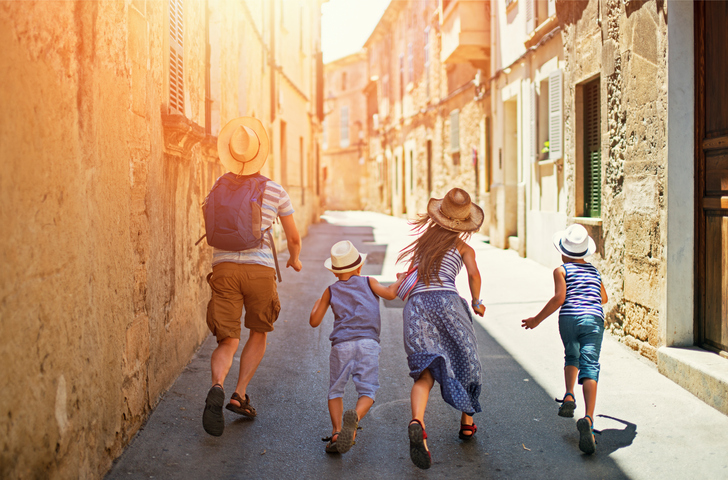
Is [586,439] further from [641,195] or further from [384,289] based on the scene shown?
[641,195]

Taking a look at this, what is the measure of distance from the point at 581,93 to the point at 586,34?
1.08 meters

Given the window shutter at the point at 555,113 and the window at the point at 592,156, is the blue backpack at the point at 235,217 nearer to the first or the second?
the window at the point at 592,156

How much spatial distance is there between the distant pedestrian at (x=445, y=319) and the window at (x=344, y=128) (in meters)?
40.9

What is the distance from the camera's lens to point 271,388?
188 inches

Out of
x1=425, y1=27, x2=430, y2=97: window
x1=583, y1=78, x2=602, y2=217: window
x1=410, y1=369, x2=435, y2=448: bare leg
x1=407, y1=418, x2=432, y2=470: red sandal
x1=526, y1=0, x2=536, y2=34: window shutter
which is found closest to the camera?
x1=407, y1=418, x2=432, y2=470: red sandal

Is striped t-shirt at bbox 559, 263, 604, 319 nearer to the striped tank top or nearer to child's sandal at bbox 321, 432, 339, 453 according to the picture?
the striped tank top

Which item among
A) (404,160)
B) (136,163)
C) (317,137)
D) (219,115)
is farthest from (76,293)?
(404,160)

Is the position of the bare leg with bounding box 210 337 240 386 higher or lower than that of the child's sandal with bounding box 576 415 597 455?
higher

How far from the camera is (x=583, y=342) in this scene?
3.81m

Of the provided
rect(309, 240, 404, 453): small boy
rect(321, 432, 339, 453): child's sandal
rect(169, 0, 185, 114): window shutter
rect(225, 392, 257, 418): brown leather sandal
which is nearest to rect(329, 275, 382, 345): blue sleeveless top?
rect(309, 240, 404, 453): small boy

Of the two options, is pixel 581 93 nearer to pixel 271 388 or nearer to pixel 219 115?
pixel 219 115

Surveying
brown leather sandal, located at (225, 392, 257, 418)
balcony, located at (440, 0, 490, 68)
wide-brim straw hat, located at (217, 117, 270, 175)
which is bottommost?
brown leather sandal, located at (225, 392, 257, 418)

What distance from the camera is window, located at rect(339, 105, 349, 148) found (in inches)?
1752

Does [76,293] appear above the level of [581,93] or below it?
below
